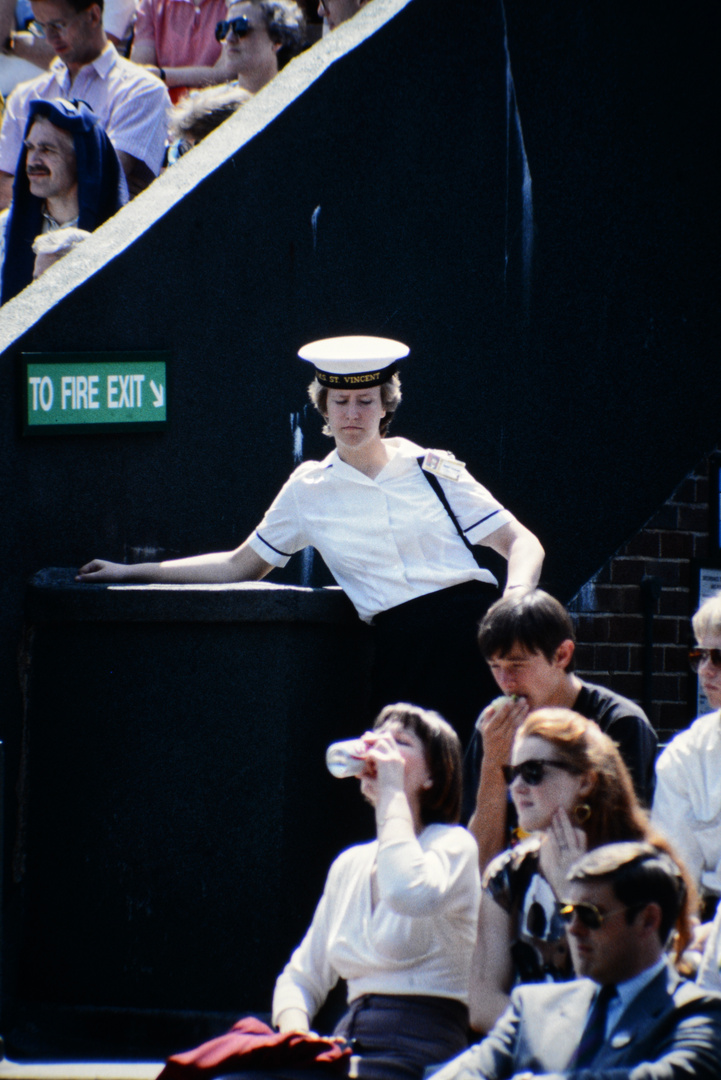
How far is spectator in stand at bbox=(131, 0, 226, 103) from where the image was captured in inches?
318

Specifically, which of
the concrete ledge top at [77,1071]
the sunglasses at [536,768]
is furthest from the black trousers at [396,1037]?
the concrete ledge top at [77,1071]

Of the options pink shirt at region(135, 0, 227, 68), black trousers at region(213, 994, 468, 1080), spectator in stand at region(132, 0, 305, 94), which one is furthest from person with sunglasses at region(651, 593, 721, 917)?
pink shirt at region(135, 0, 227, 68)

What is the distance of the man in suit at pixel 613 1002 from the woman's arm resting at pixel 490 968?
272 mm

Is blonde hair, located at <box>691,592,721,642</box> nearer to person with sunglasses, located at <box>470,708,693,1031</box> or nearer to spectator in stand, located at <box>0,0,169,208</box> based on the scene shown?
person with sunglasses, located at <box>470,708,693,1031</box>

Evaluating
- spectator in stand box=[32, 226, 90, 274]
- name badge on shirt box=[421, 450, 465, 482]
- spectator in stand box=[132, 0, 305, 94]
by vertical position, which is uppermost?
spectator in stand box=[132, 0, 305, 94]

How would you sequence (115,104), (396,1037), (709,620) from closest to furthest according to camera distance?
(396,1037), (709,620), (115,104)

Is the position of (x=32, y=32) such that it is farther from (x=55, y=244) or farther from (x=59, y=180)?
(x=55, y=244)

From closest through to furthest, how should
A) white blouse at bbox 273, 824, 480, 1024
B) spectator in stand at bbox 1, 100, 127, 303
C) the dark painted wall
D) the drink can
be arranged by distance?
white blouse at bbox 273, 824, 480, 1024 < the drink can < the dark painted wall < spectator in stand at bbox 1, 100, 127, 303

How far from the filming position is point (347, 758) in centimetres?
320

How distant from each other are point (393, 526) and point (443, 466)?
0.25 meters

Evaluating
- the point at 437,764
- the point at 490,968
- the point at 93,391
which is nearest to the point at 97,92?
the point at 93,391

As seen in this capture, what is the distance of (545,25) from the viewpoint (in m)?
5.58

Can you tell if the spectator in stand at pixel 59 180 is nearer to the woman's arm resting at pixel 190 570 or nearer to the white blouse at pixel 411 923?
the woman's arm resting at pixel 190 570

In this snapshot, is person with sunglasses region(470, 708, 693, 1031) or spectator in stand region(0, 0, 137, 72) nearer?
person with sunglasses region(470, 708, 693, 1031)
